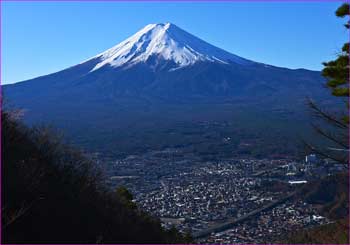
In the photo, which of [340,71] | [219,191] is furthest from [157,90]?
[340,71]

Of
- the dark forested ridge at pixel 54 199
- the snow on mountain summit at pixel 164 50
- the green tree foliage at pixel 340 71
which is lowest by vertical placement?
the dark forested ridge at pixel 54 199

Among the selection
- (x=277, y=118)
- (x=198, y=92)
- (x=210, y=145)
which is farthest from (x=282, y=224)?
(x=198, y=92)

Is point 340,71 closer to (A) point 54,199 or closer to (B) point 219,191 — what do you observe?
(A) point 54,199

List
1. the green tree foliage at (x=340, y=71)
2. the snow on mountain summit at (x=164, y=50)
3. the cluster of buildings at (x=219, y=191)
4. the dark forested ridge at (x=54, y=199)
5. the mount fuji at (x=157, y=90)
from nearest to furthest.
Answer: the dark forested ridge at (x=54, y=199)
the green tree foliage at (x=340, y=71)
the cluster of buildings at (x=219, y=191)
the mount fuji at (x=157, y=90)
the snow on mountain summit at (x=164, y=50)

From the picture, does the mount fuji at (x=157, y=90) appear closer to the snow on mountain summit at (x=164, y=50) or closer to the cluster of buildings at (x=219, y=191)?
the snow on mountain summit at (x=164, y=50)

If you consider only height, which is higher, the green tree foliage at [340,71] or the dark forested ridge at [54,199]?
the green tree foliage at [340,71]

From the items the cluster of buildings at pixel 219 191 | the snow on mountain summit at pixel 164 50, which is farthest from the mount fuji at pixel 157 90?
the cluster of buildings at pixel 219 191

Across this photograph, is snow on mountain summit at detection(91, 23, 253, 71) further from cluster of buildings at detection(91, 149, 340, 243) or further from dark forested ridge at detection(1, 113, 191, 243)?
dark forested ridge at detection(1, 113, 191, 243)
